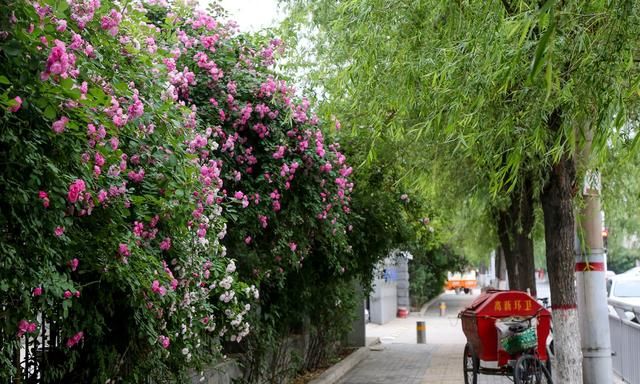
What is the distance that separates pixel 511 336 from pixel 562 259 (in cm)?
157

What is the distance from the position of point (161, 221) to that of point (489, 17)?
9.25 feet

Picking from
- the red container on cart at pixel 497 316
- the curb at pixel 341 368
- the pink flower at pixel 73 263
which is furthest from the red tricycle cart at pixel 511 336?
the pink flower at pixel 73 263

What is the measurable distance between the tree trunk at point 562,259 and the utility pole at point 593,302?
4.60ft

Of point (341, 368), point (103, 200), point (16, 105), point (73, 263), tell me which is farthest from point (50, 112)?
point (341, 368)

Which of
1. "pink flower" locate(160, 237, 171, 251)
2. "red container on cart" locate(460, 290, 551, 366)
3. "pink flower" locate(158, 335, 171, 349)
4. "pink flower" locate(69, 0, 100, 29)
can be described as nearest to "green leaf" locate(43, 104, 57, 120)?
"pink flower" locate(69, 0, 100, 29)

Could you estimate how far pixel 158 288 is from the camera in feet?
18.7

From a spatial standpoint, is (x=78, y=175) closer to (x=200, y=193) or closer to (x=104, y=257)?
(x=104, y=257)

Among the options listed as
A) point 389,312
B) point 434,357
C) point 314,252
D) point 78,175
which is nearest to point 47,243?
point 78,175

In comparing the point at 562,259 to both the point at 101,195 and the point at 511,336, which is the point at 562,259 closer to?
the point at 511,336

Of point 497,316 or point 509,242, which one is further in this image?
point 509,242

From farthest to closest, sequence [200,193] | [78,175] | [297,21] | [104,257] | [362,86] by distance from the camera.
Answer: [297,21], [362,86], [200,193], [104,257], [78,175]

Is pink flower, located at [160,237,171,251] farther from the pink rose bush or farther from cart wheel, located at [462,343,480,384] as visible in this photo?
cart wheel, located at [462,343,480,384]

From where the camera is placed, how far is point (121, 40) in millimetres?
5918

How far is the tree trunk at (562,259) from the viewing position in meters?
9.40
